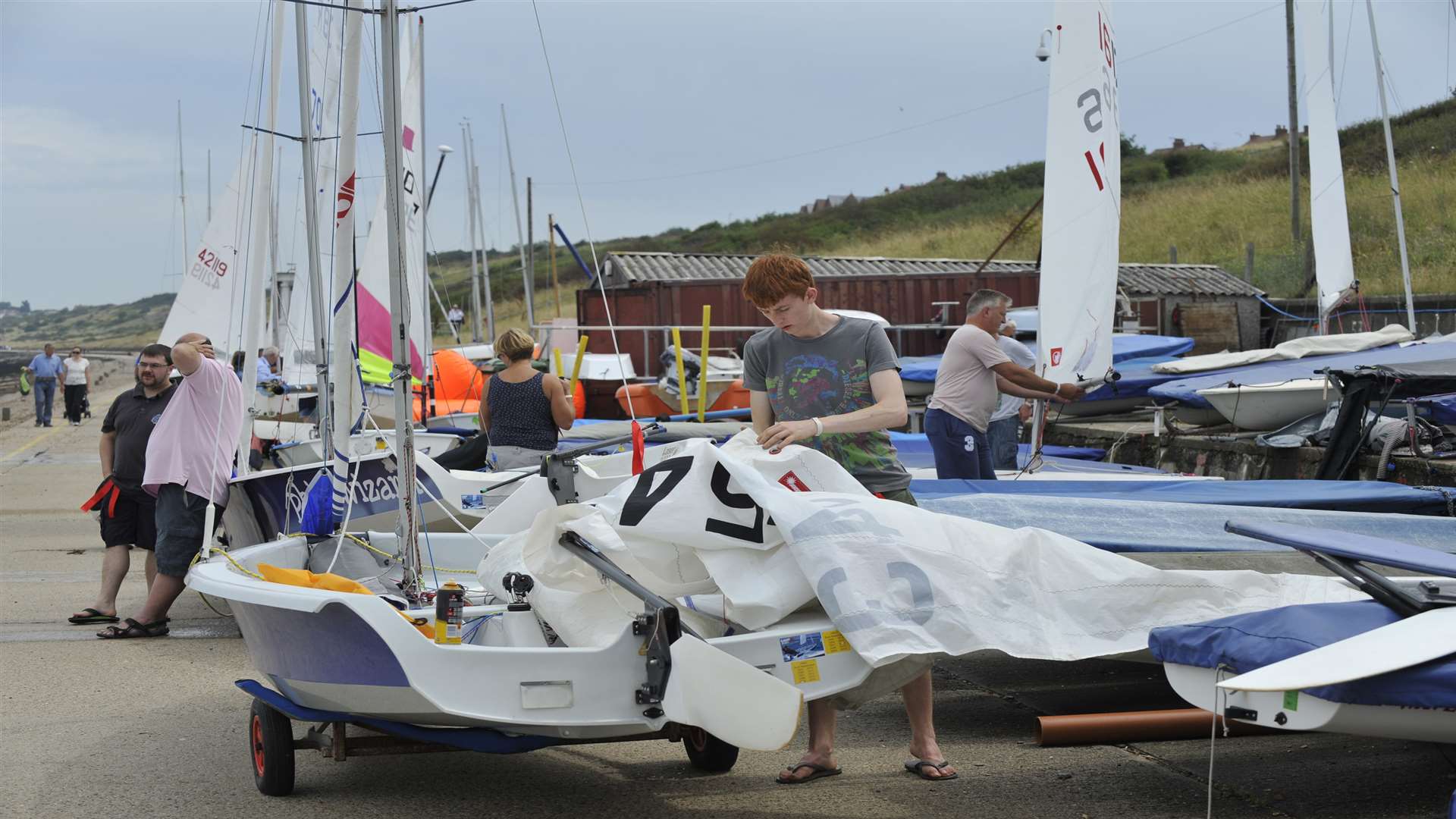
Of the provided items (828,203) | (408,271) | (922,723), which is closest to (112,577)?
(408,271)

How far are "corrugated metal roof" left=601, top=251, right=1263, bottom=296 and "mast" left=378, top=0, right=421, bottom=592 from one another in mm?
17943

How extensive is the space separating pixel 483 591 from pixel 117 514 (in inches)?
139

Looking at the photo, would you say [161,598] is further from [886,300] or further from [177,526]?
[886,300]

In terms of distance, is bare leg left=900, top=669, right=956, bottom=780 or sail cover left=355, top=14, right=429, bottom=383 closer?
bare leg left=900, top=669, right=956, bottom=780

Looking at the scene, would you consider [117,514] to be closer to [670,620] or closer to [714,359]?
[670,620]

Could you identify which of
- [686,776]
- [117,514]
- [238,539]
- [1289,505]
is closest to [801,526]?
[686,776]

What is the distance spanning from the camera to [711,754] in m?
4.50

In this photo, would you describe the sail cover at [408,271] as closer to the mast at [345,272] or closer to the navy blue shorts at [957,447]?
the mast at [345,272]

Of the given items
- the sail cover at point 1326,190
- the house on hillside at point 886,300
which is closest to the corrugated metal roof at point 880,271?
the house on hillside at point 886,300

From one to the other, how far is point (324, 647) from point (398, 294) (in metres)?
1.36

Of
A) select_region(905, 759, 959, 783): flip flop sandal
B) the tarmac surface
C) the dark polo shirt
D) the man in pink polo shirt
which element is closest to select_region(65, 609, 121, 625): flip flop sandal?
the man in pink polo shirt

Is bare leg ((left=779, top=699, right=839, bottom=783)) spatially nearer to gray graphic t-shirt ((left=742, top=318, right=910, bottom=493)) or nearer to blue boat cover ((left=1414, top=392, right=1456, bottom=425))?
gray graphic t-shirt ((left=742, top=318, right=910, bottom=493))

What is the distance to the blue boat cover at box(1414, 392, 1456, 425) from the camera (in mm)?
8805

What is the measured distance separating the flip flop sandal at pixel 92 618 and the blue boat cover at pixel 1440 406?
27.6 feet
